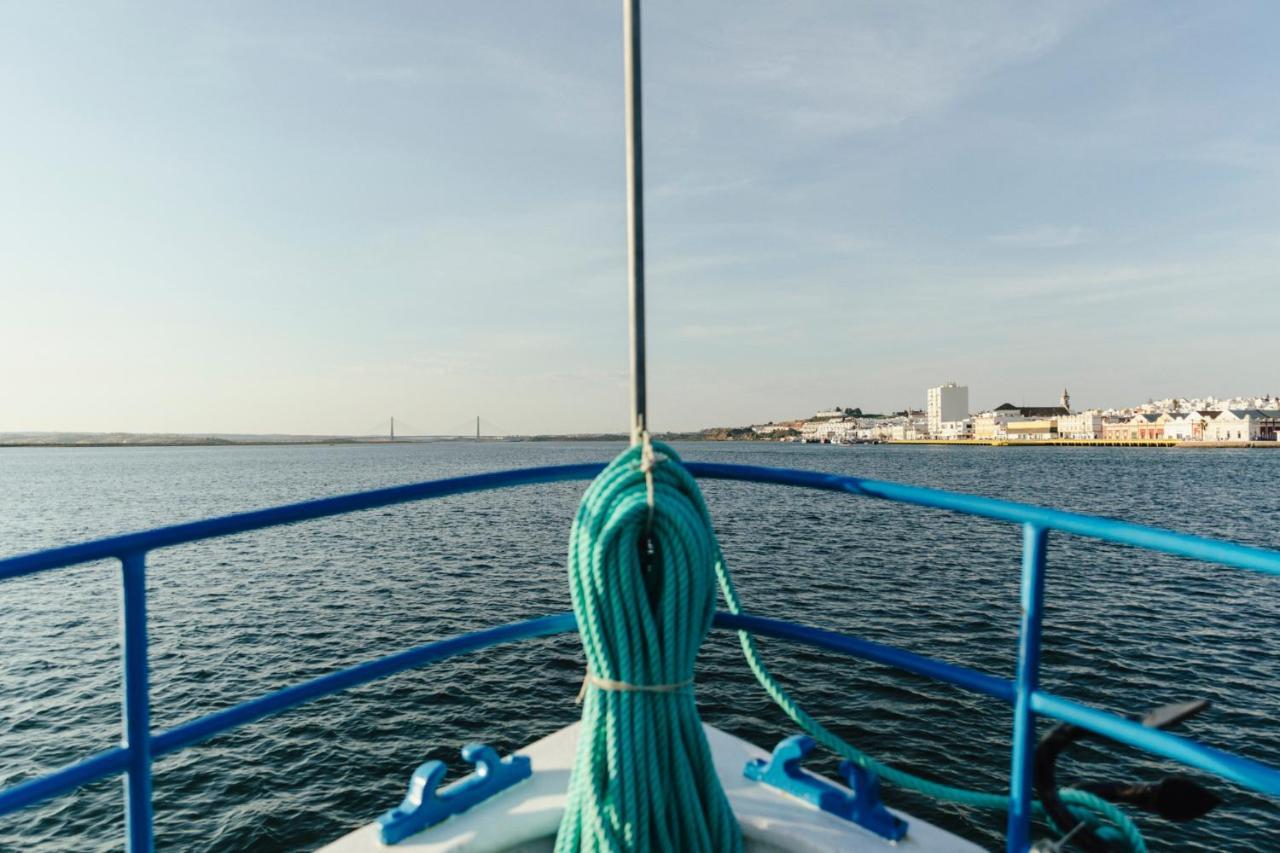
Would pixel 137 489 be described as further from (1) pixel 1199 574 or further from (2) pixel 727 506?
(1) pixel 1199 574

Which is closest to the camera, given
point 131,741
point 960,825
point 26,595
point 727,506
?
point 131,741

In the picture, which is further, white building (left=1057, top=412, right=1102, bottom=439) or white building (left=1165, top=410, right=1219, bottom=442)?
white building (left=1057, top=412, right=1102, bottom=439)

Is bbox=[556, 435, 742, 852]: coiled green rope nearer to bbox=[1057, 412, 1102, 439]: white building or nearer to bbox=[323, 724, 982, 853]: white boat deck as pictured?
bbox=[323, 724, 982, 853]: white boat deck

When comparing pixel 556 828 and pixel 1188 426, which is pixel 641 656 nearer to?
pixel 556 828

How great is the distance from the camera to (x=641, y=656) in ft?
5.33

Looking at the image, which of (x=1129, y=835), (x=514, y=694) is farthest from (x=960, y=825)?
(x=1129, y=835)

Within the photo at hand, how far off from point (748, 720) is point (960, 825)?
3.17m

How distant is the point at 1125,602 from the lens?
16453 millimetres

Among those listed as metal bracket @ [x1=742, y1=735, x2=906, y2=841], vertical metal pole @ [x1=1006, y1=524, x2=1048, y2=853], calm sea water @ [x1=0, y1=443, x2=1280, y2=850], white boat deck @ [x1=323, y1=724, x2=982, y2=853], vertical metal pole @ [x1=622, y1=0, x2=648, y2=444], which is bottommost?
calm sea water @ [x1=0, y1=443, x2=1280, y2=850]

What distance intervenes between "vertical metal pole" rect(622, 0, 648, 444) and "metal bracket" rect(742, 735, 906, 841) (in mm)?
1101

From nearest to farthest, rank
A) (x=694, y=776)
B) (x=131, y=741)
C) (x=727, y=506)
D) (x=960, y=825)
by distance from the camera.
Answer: (x=131, y=741) → (x=694, y=776) → (x=960, y=825) → (x=727, y=506)

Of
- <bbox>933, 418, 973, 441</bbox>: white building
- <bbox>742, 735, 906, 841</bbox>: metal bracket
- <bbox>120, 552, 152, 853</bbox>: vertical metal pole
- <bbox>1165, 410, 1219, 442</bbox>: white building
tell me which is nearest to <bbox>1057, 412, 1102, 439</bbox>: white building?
<bbox>1165, 410, 1219, 442</bbox>: white building

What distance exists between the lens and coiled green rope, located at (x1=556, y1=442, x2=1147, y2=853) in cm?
160

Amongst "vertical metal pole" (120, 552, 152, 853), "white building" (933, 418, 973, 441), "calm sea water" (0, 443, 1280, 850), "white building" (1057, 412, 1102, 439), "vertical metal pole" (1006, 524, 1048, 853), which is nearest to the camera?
"vertical metal pole" (120, 552, 152, 853)
